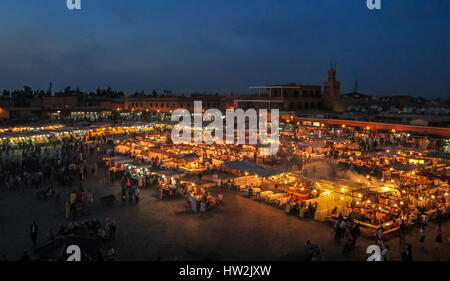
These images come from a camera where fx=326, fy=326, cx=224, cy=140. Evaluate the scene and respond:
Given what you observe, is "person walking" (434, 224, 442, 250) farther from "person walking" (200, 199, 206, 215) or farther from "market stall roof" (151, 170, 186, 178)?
"market stall roof" (151, 170, 186, 178)

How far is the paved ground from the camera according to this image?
793 cm

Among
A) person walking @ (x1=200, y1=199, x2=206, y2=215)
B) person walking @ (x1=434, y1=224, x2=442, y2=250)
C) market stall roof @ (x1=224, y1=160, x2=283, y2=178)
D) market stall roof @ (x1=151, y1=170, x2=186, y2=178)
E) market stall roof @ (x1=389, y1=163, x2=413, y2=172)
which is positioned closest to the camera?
person walking @ (x1=434, y1=224, x2=442, y2=250)

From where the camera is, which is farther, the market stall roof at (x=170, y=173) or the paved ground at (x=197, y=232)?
the market stall roof at (x=170, y=173)

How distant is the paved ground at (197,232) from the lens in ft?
26.0

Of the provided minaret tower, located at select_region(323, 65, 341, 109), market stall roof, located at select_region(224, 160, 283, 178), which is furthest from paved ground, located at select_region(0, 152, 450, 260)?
minaret tower, located at select_region(323, 65, 341, 109)

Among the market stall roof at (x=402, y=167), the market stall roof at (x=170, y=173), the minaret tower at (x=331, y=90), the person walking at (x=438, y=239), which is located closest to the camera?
the person walking at (x=438, y=239)

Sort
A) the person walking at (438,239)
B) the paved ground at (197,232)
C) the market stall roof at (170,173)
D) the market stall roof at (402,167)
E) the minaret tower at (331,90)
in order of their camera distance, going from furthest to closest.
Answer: the minaret tower at (331,90) < the market stall roof at (402,167) < the market stall roof at (170,173) < the person walking at (438,239) < the paved ground at (197,232)

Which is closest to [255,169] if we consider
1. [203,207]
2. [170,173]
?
[203,207]

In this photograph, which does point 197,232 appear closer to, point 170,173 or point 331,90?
point 170,173

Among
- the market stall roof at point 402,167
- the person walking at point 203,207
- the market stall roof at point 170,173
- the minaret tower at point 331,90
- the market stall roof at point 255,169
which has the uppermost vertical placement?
the minaret tower at point 331,90

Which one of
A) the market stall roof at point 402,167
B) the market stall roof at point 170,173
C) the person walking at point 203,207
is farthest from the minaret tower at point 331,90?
the person walking at point 203,207

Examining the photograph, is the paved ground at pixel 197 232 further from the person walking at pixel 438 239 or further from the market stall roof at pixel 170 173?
the market stall roof at pixel 170 173

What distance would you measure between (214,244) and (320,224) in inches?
134
